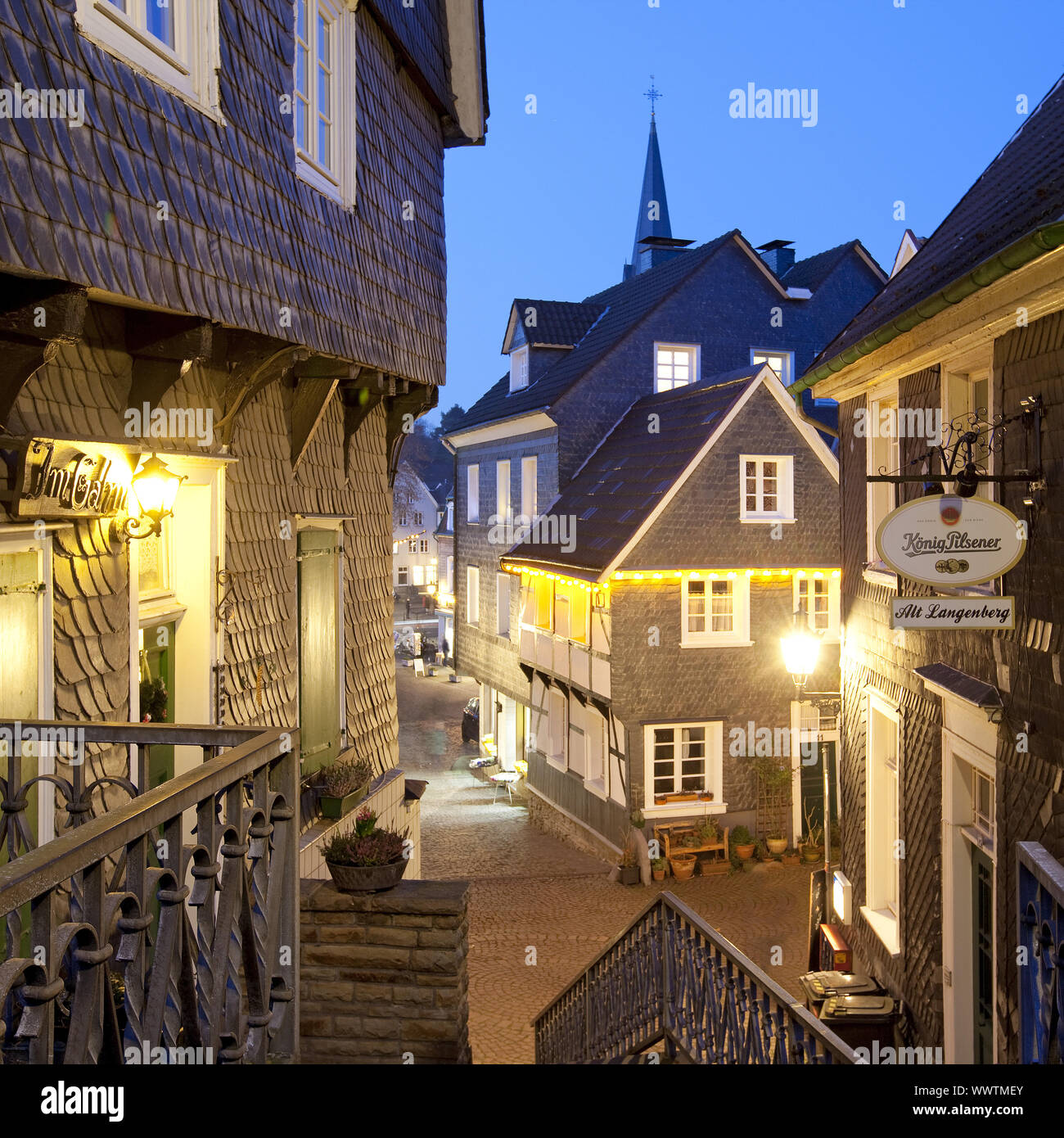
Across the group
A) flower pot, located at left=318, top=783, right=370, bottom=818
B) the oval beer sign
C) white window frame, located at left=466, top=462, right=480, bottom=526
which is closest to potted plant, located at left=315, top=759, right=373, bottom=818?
flower pot, located at left=318, top=783, right=370, bottom=818

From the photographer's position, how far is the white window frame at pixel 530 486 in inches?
1062

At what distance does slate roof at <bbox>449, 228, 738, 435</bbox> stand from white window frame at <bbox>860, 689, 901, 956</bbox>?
15.0 metres

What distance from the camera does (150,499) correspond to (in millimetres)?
6438

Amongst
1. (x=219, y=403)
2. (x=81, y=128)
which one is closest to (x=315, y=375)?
(x=219, y=403)

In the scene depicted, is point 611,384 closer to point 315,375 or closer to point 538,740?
point 538,740

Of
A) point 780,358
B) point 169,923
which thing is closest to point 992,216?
point 169,923

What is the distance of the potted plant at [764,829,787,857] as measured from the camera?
70.2 feet

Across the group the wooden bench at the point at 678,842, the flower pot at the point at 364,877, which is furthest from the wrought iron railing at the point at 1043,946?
the wooden bench at the point at 678,842

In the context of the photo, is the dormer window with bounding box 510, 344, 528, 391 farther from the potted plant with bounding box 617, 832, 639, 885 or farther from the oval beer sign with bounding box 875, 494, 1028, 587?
the oval beer sign with bounding box 875, 494, 1028, 587

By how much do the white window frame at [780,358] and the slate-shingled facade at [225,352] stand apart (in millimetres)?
15891

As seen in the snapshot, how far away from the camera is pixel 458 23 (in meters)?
12.0

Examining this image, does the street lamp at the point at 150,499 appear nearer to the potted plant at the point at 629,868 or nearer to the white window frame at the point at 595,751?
the potted plant at the point at 629,868

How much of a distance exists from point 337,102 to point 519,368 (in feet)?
67.8
